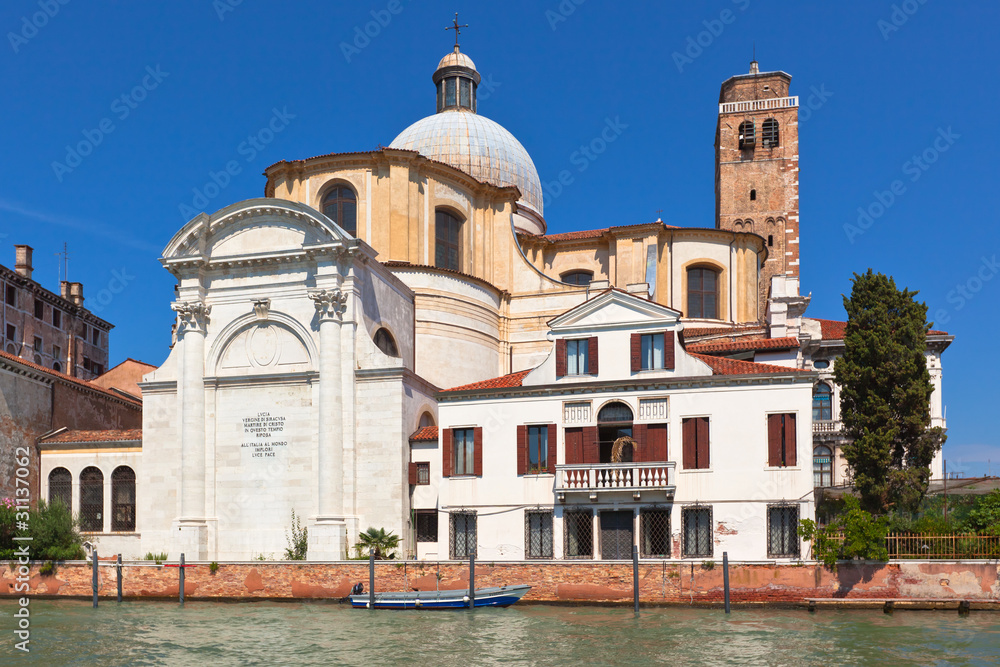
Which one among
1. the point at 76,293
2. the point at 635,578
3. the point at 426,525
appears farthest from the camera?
the point at 76,293

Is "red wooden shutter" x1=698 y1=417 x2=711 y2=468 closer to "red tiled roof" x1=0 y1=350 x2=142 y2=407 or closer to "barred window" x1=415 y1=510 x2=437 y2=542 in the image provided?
"barred window" x1=415 y1=510 x2=437 y2=542

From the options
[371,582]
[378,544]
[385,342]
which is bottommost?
[371,582]

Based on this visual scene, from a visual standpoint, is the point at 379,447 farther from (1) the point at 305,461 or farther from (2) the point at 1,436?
(2) the point at 1,436

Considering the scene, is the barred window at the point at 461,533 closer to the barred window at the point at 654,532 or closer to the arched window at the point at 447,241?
the barred window at the point at 654,532

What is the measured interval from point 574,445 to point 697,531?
4.45 m

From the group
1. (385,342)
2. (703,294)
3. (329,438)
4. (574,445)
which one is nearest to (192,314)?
(385,342)

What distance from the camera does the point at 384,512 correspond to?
3388 centimetres

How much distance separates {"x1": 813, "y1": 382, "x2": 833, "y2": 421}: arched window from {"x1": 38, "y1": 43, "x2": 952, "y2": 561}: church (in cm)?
9

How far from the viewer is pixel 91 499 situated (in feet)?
125

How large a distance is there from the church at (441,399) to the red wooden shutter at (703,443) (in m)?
0.04

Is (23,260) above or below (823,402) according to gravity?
above

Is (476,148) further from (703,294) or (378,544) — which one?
(378,544)

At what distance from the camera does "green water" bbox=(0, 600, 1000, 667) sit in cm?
2169

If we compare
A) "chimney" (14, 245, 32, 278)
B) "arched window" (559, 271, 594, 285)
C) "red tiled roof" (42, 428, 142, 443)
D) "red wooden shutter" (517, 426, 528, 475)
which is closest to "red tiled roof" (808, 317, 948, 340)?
"arched window" (559, 271, 594, 285)
